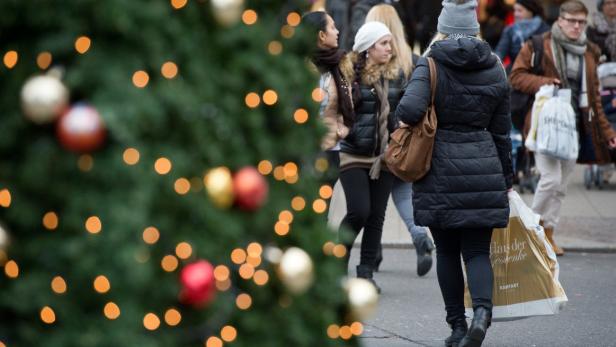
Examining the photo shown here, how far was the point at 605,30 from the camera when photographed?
47.7 feet

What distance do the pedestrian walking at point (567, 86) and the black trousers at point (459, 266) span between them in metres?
3.85

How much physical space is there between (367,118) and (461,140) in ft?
6.25

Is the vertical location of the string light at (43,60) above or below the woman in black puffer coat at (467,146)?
above

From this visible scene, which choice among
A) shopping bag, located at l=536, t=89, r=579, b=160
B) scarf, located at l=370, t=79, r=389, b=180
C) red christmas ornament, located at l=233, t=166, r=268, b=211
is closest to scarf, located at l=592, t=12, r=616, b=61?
shopping bag, located at l=536, t=89, r=579, b=160

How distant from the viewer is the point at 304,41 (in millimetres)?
3385

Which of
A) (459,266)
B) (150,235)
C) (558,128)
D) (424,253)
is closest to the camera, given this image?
(150,235)

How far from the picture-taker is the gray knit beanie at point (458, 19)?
6652mm

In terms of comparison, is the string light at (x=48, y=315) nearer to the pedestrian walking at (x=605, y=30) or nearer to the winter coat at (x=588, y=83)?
the winter coat at (x=588, y=83)

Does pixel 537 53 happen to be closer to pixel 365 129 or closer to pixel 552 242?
pixel 552 242

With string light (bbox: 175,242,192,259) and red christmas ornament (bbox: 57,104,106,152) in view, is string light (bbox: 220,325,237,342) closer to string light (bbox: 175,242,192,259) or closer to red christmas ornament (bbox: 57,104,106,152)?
string light (bbox: 175,242,192,259)

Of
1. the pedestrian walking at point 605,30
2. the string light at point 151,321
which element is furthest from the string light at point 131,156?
the pedestrian walking at point 605,30

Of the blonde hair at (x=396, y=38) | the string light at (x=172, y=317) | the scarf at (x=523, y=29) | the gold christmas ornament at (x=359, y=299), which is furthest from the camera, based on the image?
the scarf at (x=523, y=29)

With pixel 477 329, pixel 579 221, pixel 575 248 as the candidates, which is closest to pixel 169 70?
pixel 477 329

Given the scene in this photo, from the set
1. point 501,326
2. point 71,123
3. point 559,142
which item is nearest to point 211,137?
point 71,123
